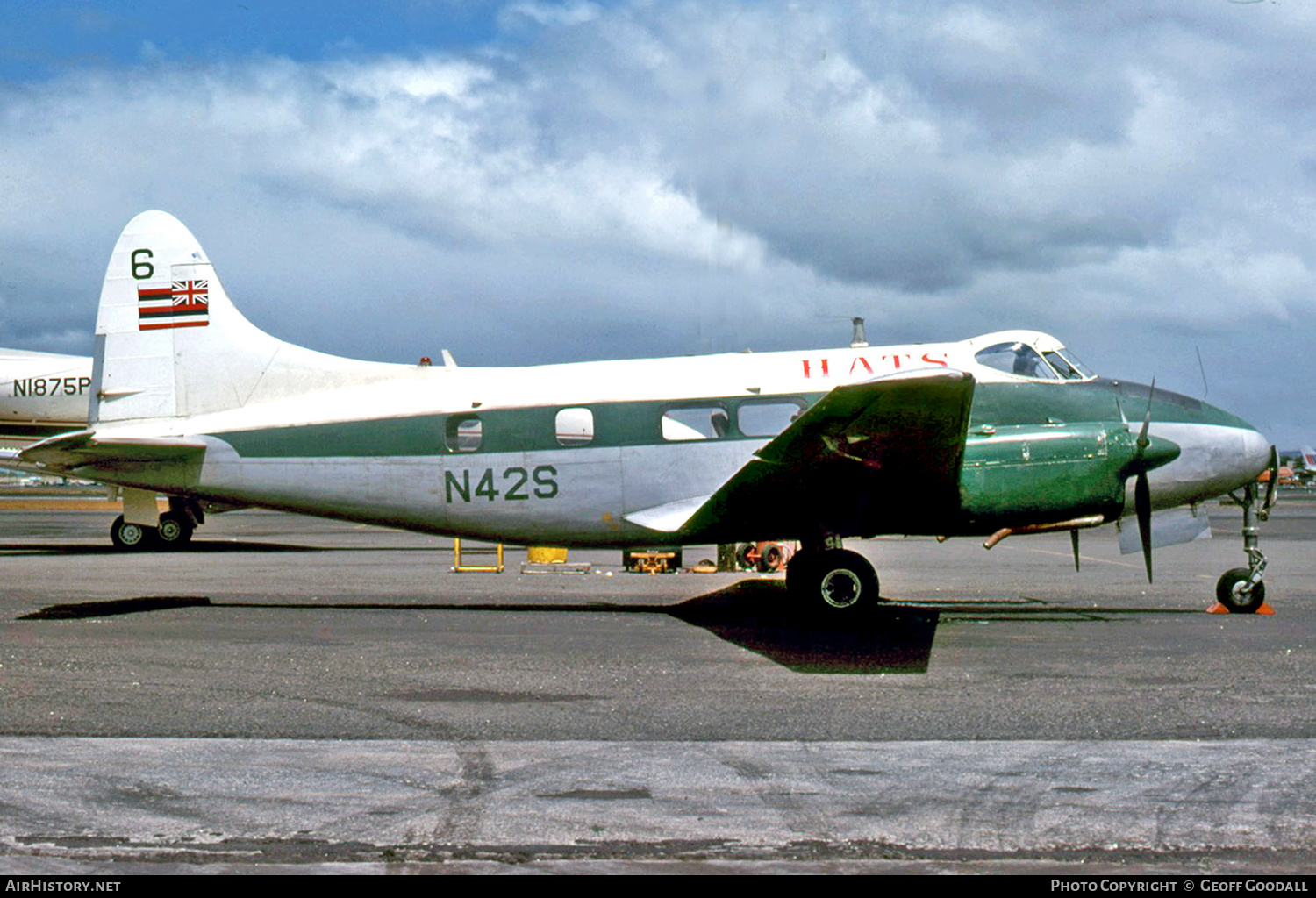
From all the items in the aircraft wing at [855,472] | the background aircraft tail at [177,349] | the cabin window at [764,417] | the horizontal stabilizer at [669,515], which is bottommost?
the horizontal stabilizer at [669,515]

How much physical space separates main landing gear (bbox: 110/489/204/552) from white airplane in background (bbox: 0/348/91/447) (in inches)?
93.7

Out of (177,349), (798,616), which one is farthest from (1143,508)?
(177,349)

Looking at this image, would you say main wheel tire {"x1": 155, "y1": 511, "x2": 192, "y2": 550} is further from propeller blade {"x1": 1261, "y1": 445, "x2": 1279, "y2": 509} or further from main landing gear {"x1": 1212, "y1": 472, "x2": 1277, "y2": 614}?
propeller blade {"x1": 1261, "y1": 445, "x2": 1279, "y2": 509}

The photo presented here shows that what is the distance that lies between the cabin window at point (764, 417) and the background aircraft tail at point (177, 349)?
483cm

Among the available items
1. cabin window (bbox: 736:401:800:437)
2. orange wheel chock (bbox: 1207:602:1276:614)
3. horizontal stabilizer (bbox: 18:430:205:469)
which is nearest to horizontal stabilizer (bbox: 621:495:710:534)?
cabin window (bbox: 736:401:800:437)

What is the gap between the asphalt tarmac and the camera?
540 cm

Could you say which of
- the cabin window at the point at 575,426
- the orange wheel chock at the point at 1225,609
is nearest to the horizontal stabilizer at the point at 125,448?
the cabin window at the point at 575,426

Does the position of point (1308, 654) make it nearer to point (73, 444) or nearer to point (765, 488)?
point (765, 488)

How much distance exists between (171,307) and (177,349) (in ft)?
2.15

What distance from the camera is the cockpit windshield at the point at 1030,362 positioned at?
1468 centimetres

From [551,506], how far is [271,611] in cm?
395

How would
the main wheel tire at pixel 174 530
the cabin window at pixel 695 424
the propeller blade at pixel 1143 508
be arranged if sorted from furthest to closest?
1. the main wheel tire at pixel 174 530
2. the cabin window at pixel 695 424
3. the propeller blade at pixel 1143 508

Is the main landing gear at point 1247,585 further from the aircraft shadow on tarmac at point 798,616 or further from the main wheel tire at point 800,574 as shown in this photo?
the main wheel tire at point 800,574

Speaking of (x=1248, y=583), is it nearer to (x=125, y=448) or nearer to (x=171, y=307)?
(x=125, y=448)
